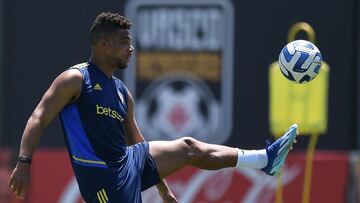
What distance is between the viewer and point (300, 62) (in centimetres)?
816

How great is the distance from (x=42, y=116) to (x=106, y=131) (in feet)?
1.66

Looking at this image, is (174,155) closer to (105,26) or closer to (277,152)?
(277,152)

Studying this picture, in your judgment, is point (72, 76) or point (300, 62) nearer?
point (72, 76)

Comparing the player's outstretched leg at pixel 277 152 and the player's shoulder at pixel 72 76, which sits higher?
the player's shoulder at pixel 72 76

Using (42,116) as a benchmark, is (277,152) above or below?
below

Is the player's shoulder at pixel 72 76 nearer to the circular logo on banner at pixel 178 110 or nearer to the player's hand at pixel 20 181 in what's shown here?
the player's hand at pixel 20 181

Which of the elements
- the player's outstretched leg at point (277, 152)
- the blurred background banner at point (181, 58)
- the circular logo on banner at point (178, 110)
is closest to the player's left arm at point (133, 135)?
the player's outstretched leg at point (277, 152)

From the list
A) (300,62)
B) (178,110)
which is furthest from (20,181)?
(178,110)

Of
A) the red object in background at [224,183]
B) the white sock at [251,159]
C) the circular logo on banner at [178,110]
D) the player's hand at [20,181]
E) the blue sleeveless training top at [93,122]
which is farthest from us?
the circular logo on banner at [178,110]

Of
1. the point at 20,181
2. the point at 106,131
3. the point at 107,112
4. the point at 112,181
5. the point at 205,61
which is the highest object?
the point at 107,112

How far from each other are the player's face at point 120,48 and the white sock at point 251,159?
1.04 meters

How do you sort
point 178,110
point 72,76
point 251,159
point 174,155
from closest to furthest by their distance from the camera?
point 72,76, point 174,155, point 251,159, point 178,110

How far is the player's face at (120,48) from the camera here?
24.7 feet

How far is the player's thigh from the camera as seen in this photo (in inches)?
305
